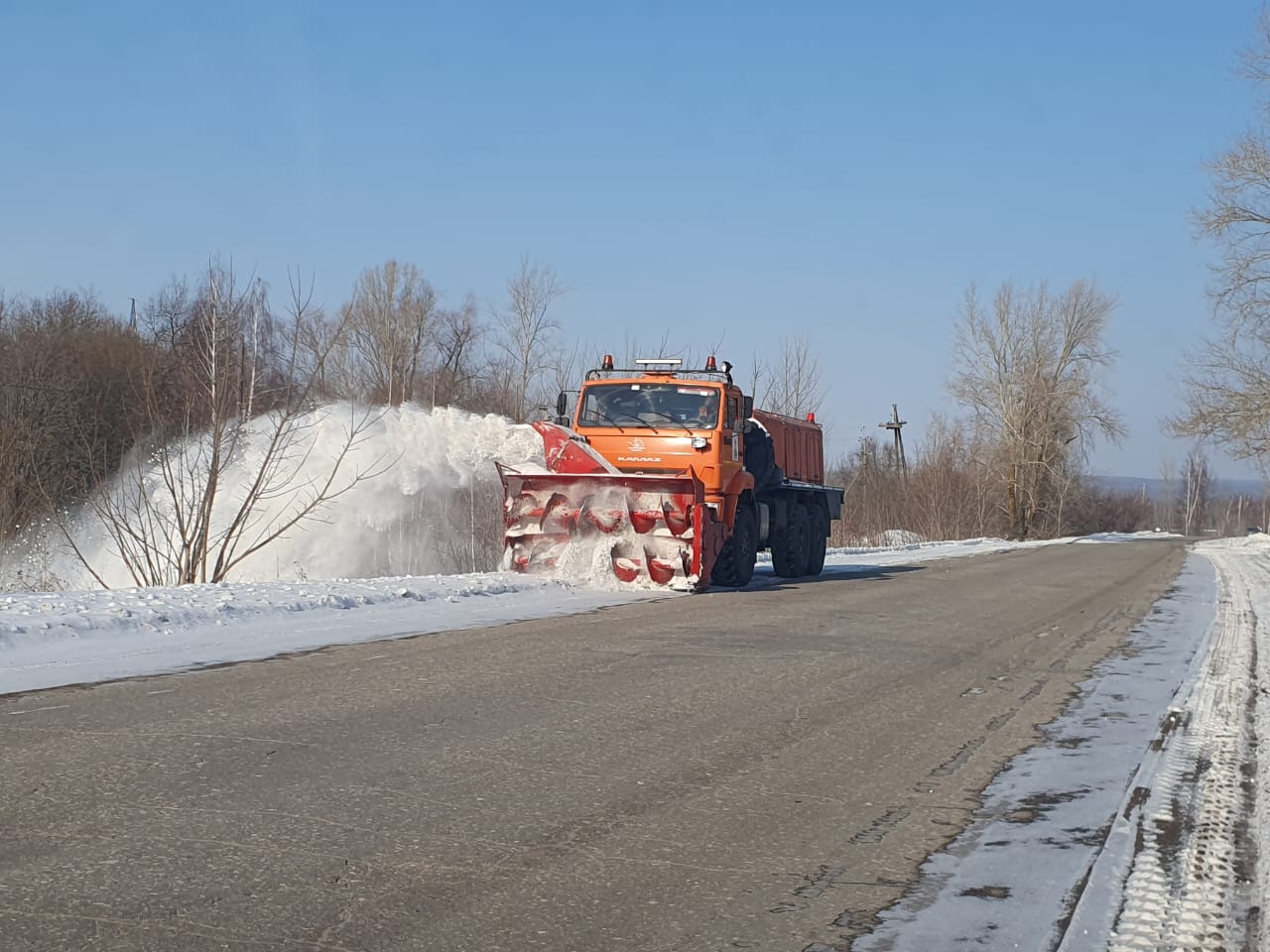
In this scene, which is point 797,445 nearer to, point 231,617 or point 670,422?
point 670,422

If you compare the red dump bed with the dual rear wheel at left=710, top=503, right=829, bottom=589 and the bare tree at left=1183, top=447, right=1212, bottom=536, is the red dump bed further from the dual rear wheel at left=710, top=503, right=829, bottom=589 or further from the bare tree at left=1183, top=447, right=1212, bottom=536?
the bare tree at left=1183, top=447, right=1212, bottom=536

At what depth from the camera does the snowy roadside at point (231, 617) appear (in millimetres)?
8586

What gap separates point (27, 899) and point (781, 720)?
14.7 ft

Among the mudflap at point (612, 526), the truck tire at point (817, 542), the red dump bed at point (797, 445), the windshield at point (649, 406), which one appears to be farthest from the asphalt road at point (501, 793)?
the truck tire at point (817, 542)

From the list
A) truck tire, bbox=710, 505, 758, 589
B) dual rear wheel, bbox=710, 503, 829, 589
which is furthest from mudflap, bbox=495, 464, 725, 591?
dual rear wheel, bbox=710, 503, 829, 589

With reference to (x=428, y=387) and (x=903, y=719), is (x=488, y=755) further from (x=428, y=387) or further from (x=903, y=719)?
(x=428, y=387)

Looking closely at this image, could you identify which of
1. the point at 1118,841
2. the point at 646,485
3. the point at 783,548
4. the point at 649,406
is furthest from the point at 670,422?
the point at 1118,841

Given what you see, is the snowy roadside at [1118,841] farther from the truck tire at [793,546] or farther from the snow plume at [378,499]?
the snow plume at [378,499]

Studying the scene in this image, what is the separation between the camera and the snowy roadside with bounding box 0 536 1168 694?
8586mm

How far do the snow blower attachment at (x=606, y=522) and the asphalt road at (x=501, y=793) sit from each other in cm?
510

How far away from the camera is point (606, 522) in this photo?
51.5ft

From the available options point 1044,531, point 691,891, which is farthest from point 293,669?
point 1044,531

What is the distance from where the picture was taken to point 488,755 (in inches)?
241

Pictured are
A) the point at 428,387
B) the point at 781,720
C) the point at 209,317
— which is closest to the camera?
the point at 781,720
